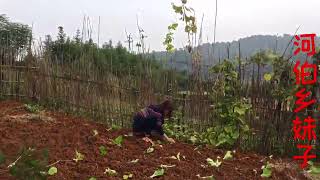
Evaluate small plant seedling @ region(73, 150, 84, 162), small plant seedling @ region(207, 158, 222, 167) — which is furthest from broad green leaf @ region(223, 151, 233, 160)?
small plant seedling @ region(73, 150, 84, 162)

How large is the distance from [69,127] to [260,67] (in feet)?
8.71

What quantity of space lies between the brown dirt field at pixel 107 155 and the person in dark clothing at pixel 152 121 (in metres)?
0.19

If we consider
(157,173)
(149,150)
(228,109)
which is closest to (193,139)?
(228,109)

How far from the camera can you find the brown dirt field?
4039 millimetres

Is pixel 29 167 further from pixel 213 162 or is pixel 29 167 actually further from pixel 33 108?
pixel 33 108

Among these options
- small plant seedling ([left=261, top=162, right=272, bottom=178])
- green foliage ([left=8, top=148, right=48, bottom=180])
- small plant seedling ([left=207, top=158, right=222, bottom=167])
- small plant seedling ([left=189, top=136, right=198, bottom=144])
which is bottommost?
small plant seedling ([left=261, top=162, right=272, bottom=178])

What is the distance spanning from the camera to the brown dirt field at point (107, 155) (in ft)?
13.3

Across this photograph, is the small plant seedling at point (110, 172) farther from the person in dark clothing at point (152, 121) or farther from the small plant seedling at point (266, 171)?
the small plant seedling at point (266, 171)

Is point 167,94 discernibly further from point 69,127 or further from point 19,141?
point 19,141

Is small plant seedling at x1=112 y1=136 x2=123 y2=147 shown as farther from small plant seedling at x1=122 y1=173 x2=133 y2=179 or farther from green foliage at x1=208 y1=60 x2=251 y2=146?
green foliage at x1=208 y1=60 x2=251 y2=146

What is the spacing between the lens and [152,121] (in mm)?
5352

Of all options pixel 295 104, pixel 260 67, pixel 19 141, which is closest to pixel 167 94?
pixel 260 67

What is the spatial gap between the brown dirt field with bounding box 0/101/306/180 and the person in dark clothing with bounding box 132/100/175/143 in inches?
7.6

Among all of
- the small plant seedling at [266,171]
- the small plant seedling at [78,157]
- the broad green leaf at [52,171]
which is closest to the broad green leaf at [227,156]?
the small plant seedling at [266,171]
